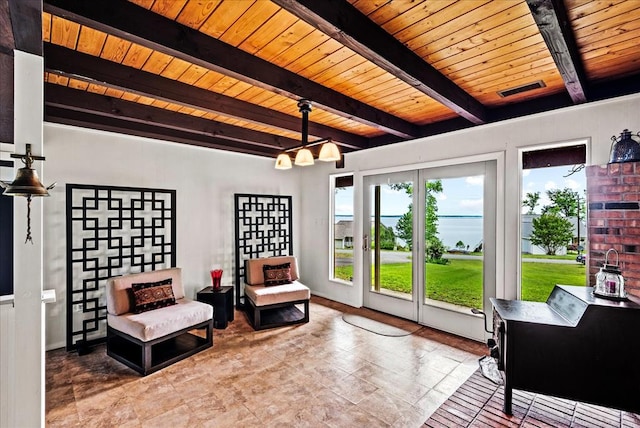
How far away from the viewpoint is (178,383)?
2816 mm

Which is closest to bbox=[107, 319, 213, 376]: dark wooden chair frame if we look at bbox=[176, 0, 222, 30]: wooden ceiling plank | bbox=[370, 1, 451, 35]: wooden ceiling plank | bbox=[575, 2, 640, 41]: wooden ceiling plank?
bbox=[176, 0, 222, 30]: wooden ceiling plank

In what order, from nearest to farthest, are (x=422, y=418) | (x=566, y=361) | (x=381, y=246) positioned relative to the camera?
(x=566, y=361) < (x=422, y=418) < (x=381, y=246)

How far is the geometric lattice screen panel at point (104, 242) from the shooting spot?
3553 mm

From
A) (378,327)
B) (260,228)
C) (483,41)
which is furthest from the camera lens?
(260,228)

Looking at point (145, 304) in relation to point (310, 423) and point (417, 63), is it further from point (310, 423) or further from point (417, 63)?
point (417, 63)

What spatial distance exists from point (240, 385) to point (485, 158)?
3507 millimetres

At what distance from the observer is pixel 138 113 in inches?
130

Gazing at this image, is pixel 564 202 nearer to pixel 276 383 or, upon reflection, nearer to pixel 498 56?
pixel 498 56

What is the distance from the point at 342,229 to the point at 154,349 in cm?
323

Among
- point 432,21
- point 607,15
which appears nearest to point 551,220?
point 607,15

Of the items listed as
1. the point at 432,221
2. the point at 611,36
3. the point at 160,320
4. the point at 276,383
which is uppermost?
the point at 611,36

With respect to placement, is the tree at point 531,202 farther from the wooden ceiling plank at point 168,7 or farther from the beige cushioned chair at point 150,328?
the beige cushioned chair at point 150,328

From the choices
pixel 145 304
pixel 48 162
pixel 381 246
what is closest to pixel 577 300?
pixel 381 246

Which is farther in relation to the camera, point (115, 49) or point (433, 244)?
point (433, 244)
